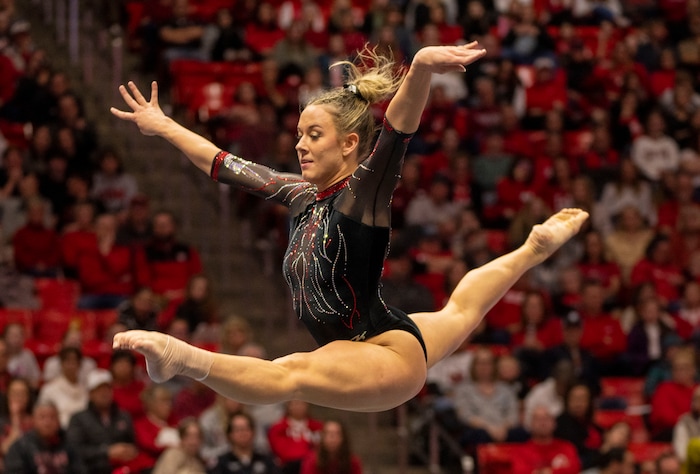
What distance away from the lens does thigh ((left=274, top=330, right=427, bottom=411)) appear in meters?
4.39

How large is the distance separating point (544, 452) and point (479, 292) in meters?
3.42

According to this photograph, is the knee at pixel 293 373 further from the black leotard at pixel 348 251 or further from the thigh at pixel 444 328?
the thigh at pixel 444 328

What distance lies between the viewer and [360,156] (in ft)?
16.0

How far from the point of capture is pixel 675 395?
912 cm

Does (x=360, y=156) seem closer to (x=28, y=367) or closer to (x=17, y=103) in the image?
(x=28, y=367)

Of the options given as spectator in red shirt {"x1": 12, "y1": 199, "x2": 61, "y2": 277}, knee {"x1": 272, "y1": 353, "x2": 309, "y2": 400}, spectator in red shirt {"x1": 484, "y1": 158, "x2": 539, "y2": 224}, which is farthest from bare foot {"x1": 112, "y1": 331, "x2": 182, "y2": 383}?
spectator in red shirt {"x1": 484, "y1": 158, "x2": 539, "y2": 224}

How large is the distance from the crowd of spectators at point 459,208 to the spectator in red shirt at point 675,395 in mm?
15

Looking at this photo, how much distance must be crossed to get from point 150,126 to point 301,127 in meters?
0.85

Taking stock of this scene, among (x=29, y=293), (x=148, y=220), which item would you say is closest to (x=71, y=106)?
(x=148, y=220)

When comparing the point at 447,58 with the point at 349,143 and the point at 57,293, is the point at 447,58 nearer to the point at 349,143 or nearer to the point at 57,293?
the point at 349,143

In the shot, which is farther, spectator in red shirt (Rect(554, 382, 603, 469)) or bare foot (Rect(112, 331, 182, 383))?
spectator in red shirt (Rect(554, 382, 603, 469))

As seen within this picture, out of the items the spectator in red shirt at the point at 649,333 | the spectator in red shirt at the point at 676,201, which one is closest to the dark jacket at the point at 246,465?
the spectator in red shirt at the point at 649,333

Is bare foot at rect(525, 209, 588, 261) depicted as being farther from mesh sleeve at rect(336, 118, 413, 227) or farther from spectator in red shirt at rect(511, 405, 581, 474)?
spectator in red shirt at rect(511, 405, 581, 474)

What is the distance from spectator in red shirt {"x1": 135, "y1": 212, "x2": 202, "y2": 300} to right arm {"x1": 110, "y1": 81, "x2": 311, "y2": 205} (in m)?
4.40
